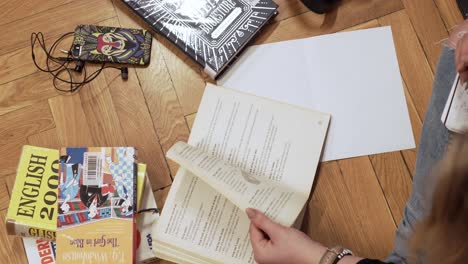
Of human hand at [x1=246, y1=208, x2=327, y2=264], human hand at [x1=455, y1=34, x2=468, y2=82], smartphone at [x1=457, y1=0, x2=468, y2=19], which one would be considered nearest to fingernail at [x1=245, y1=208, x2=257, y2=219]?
human hand at [x1=246, y1=208, x2=327, y2=264]

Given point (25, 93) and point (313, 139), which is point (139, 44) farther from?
point (313, 139)

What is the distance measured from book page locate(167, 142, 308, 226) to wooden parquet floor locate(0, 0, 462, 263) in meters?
0.08

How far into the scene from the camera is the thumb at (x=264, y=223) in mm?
736

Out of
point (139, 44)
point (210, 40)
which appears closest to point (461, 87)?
point (210, 40)

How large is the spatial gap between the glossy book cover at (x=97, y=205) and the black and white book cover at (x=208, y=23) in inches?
8.9

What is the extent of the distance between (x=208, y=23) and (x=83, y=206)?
40 centimetres

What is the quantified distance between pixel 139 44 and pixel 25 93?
0.75 feet

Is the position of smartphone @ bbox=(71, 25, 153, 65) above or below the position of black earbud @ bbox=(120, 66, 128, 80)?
above

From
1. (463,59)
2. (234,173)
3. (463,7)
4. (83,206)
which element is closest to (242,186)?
(234,173)

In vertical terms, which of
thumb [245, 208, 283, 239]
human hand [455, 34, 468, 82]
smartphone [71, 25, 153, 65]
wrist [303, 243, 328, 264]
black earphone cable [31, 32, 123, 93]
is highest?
human hand [455, 34, 468, 82]

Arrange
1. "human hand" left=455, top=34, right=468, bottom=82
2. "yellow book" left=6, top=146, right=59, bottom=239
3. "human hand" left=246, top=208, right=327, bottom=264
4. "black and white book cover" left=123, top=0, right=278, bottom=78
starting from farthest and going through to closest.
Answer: "black and white book cover" left=123, top=0, right=278, bottom=78 → "yellow book" left=6, top=146, right=59, bottom=239 → "human hand" left=246, top=208, right=327, bottom=264 → "human hand" left=455, top=34, right=468, bottom=82

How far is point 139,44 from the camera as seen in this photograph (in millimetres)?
938

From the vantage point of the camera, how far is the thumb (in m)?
0.74

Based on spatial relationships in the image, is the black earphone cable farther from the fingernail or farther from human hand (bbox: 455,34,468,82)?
human hand (bbox: 455,34,468,82)
